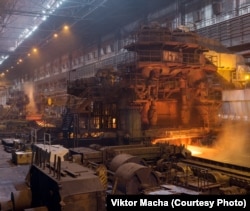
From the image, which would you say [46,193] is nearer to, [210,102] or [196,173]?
[196,173]

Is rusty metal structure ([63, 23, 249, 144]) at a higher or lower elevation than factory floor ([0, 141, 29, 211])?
higher

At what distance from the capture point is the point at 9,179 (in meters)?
9.18

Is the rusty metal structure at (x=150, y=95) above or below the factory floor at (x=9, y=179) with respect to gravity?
above

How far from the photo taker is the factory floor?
7381 mm

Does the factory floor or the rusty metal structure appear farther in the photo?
the rusty metal structure

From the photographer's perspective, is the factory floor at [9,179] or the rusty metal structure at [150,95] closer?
the factory floor at [9,179]

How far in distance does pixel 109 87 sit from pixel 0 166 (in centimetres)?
748

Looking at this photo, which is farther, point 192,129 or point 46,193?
point 192,129

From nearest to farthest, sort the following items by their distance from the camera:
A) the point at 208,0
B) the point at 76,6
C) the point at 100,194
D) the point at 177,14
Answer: the point at 100,194
the point at 208,0
the point at 177,14
the point at 76,6

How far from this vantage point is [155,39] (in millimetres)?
16234

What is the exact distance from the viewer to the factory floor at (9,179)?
7.38 metres

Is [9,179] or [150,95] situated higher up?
[150,95]

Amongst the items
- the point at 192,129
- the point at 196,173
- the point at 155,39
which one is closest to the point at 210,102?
the point at 192,129

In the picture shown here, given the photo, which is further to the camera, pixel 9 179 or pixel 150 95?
pixel 150 95
